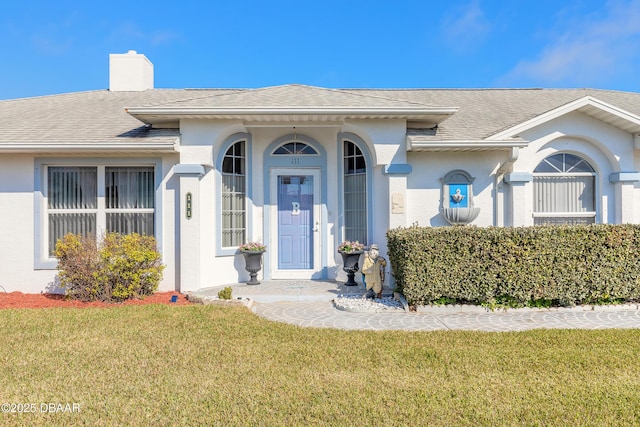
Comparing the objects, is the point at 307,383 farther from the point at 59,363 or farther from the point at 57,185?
the point at 57,185

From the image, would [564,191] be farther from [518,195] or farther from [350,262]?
[350,262]

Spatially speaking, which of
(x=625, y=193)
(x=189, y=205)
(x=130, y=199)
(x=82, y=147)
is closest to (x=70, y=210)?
(x=130, y=199)

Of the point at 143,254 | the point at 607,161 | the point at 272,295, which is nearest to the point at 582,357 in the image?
the point at 272,295

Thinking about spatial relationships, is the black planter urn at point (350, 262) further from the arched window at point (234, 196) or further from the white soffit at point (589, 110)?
the white soffit at point (589, 110)

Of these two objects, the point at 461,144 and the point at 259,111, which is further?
the point at 461,144

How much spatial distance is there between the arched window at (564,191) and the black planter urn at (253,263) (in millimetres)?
6508

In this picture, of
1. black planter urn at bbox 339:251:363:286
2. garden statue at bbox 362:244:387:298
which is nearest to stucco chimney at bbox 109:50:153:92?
black planter urn at bbox 339:251:363:286

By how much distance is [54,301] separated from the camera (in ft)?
24.1

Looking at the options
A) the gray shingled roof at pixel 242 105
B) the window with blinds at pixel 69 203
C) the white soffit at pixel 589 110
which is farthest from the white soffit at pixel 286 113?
the window with blinds at pixel 69 203

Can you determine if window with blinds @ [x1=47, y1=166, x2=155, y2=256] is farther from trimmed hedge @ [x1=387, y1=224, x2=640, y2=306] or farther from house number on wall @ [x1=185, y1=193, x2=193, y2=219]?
trimmed hedge @ [x1=387, y1=224, x2=640, y2=306]

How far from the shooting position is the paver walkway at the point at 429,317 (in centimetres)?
571

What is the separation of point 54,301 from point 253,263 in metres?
3.94

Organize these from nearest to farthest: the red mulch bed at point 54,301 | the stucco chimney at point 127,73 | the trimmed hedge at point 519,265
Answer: the trimmed hedge at point 519,265 → the red mulch bed at point 54,301 → the stucco chimney at point 127,73

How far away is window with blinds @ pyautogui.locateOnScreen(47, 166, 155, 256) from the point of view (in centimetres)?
821
